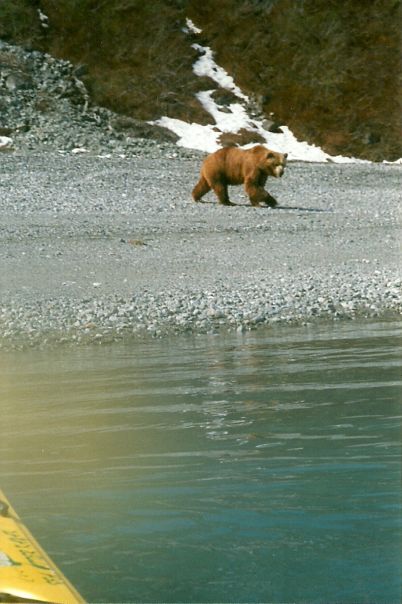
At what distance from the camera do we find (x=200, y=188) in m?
27.3

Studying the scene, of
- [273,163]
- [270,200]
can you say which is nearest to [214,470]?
[270,200]

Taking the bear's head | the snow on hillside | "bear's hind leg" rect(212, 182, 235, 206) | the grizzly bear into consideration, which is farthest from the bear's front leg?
the snow on hillside

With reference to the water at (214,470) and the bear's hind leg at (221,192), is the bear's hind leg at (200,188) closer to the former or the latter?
the bear's hind leg at (221,192)

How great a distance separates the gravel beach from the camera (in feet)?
46.8

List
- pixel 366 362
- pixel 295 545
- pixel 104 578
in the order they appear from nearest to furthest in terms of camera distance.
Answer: pixel 104 578 < pixel 295 545 < pixel 366 362

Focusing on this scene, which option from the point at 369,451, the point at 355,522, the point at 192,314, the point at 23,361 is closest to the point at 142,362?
the point at 23,361

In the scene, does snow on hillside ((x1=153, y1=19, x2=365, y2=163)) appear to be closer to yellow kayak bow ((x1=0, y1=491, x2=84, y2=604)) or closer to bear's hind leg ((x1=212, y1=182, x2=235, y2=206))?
bear's hind leg ((x1=212, y1=182, x2=235, y2=206))

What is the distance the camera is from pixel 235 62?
4912cm

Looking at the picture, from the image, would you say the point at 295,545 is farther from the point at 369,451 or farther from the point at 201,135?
the point at 201,135

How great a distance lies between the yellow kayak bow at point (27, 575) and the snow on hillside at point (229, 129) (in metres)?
36.6

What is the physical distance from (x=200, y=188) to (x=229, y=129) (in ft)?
54.7

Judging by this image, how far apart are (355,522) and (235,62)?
44358mm

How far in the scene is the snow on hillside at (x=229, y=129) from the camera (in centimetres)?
4191

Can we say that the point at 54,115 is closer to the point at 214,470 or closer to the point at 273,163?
the point at 273,163
